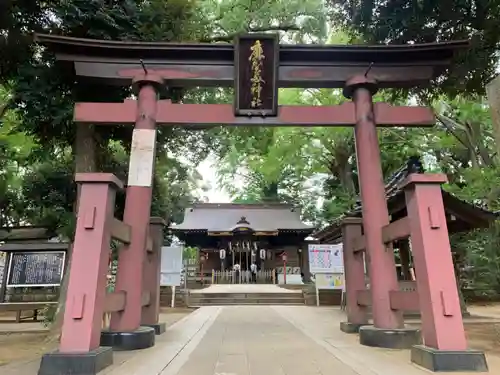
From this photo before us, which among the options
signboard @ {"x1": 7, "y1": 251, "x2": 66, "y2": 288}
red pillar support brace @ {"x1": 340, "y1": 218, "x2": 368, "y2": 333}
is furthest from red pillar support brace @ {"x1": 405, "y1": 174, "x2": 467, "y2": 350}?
signboard @ {"x1": 7, "y1": 251, "x2": 66, "y2": 288}

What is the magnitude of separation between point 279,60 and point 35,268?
9721mm

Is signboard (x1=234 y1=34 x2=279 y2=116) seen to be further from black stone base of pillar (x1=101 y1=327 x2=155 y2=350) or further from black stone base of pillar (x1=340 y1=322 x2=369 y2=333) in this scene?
black stone base of pillar (x1=340 y1=322 x2=369 y2=333)

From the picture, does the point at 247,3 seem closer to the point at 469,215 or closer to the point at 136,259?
the point at 469,215

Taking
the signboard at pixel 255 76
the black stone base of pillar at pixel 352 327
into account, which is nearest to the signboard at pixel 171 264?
the black stone base of pillar at pixel 352 327

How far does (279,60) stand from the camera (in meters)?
5.30

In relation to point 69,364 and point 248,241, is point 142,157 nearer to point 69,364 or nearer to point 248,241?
point 69,364

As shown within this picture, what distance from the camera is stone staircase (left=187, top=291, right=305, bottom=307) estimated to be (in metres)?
13.1

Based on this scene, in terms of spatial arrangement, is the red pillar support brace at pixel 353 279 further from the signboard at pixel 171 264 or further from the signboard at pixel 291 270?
the signboard at pixel 291 270

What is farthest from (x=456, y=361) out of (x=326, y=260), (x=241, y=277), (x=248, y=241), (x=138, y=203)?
(x=248, y=241)

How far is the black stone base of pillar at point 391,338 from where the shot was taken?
419 centimetres

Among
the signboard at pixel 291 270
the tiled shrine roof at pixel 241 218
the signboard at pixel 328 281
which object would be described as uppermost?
the tiled shrine roof at pixel 241 218

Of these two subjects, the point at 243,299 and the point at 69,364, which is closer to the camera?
the point at 69,364

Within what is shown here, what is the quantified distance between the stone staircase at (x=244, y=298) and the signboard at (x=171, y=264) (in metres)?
3.32

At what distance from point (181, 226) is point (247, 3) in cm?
1522
